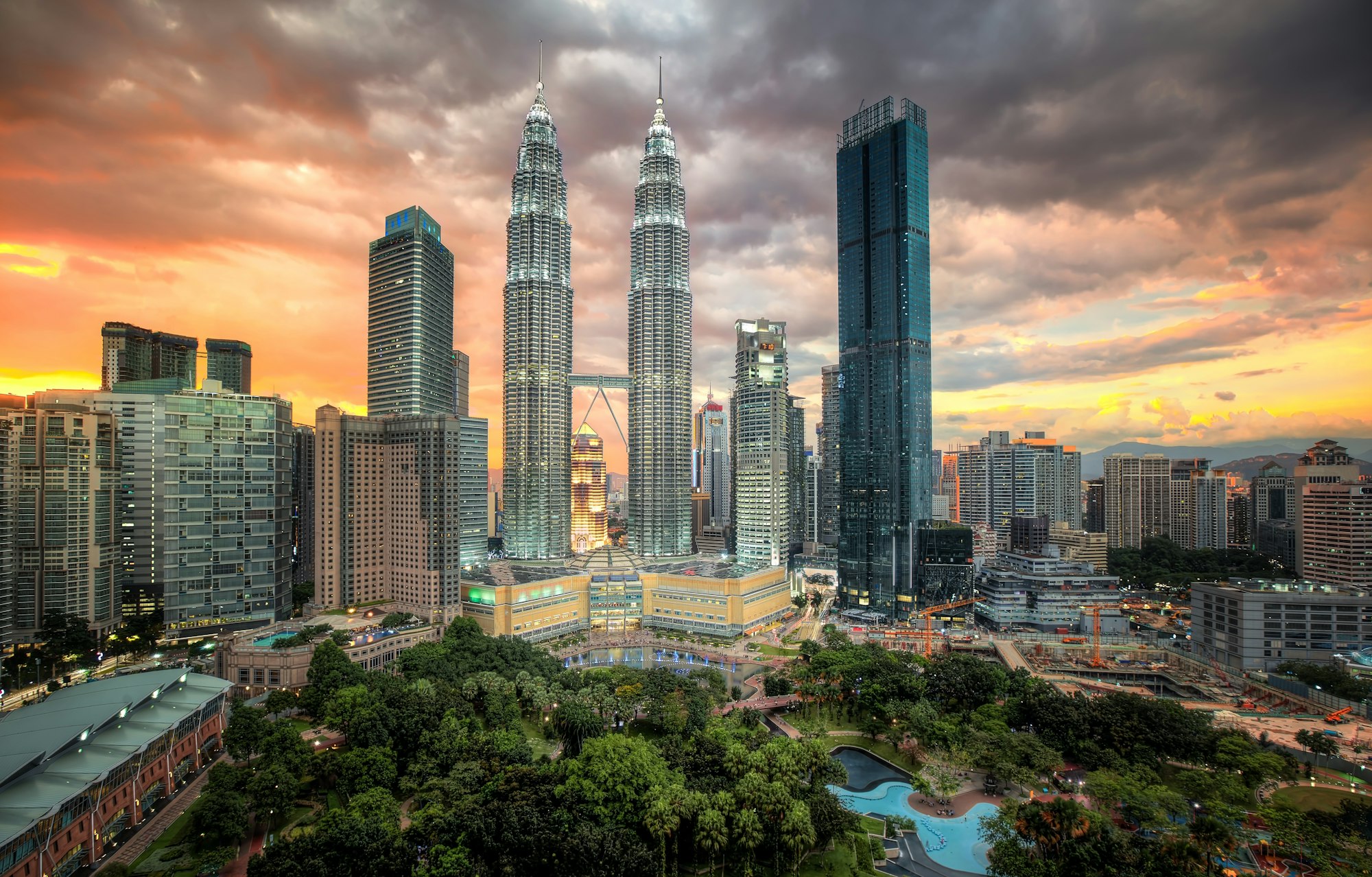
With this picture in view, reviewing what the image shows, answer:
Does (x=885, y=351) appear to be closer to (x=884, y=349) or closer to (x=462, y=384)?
(x=884, y=349)

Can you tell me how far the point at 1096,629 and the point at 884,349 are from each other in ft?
139

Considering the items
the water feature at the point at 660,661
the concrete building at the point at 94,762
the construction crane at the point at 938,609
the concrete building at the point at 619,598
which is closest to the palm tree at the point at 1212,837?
the water feature at the point at 660,661

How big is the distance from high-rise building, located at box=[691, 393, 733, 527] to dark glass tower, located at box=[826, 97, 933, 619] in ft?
290

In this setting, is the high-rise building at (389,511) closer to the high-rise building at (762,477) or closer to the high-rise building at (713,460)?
the high-rise building at (762,477)

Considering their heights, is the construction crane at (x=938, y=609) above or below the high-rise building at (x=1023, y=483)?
below

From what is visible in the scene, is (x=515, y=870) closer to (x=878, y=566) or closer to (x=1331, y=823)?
(x=1331, y=823)

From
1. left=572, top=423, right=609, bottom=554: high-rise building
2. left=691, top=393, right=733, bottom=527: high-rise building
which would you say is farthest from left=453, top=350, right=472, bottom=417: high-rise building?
left=691, top=393, right=733, bottom=527: high-rise building

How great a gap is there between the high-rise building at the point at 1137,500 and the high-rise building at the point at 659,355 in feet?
273

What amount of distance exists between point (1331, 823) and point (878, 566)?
57672 millimetres

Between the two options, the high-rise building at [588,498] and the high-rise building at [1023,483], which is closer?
the high-rise building at [1023,483]

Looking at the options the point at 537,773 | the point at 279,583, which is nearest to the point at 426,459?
the point at 279,583

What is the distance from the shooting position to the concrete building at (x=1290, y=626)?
177 ft

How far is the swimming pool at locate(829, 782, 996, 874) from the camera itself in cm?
3206

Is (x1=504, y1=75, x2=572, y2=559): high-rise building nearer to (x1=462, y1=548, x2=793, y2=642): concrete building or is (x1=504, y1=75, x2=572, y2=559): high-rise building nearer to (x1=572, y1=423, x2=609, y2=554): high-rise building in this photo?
(x1=462, y1=548, x2=793, y2=642): concrete building
